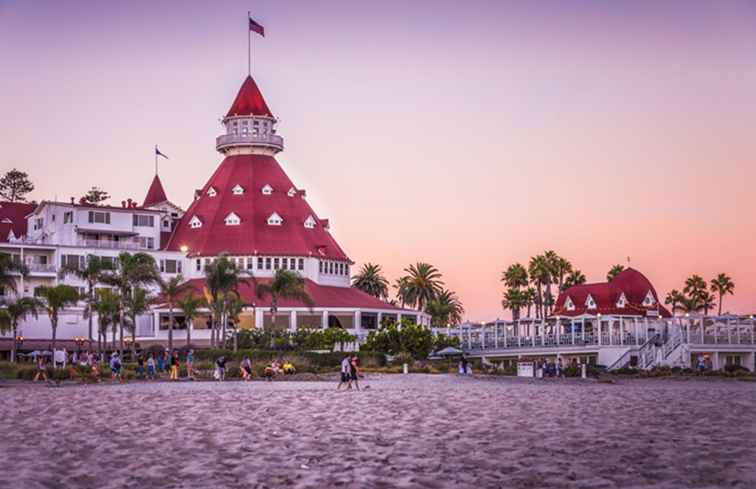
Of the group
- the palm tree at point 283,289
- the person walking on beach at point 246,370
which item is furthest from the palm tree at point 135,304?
the person walking on beach at point 246,370

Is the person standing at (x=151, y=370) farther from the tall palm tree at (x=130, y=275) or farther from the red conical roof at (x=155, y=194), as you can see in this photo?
the red conical roof at (x=155, y=194)

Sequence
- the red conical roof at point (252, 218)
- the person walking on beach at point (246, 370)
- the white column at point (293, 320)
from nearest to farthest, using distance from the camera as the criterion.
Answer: the person walking on beach at point (246, 370), the white column at point (293, 320), the red conical roof at point (252, 218)

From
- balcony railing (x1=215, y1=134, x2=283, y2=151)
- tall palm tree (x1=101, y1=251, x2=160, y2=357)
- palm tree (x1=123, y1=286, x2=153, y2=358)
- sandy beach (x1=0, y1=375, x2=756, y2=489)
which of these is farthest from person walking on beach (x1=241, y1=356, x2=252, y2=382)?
balcony railing (x1=215, y1=134, x2=283, y2=151)

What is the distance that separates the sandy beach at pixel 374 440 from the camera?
2311 cm

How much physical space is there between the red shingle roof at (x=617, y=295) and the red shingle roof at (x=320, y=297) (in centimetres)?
→ 2118

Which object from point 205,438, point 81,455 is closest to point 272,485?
point 81,455

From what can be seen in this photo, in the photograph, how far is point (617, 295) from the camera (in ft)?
395

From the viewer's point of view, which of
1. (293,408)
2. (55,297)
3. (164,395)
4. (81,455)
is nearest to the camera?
(81,455)

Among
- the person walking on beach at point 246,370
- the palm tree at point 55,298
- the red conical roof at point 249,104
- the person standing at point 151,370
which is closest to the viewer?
the person walking on beach at point 246,370

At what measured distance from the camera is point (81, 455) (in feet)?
87.1

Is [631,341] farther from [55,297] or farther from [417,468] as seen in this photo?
[417,468]

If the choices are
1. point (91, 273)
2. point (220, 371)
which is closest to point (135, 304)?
point (91, 273)

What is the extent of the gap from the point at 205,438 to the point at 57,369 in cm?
3921

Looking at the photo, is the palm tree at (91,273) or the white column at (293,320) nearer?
the palm tree at (91,273)
